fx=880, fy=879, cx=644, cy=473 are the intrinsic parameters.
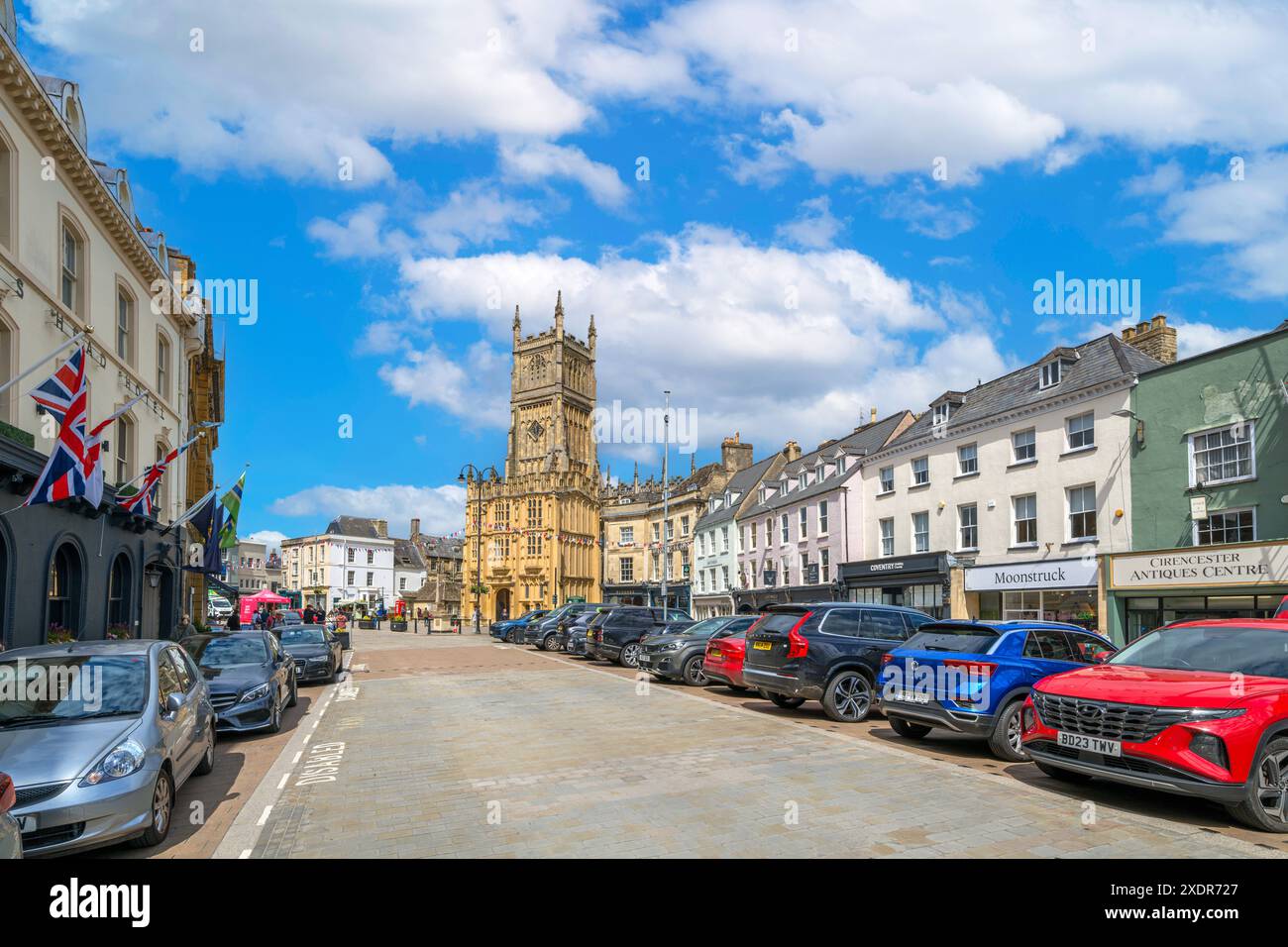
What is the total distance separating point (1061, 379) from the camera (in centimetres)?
2647

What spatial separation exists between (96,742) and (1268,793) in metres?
8.75

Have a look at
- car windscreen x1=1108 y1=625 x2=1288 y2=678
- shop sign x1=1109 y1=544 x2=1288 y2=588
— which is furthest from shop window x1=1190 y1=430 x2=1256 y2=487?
car windscreen x1=1108 y1=625 x2=1288 y2=678

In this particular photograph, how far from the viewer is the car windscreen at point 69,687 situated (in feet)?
23.0

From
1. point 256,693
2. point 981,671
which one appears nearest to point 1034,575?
point 981,671

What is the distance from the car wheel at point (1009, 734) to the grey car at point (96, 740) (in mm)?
8217

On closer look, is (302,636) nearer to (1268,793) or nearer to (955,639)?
(955,639)

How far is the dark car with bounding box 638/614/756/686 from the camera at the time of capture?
62.3 ft

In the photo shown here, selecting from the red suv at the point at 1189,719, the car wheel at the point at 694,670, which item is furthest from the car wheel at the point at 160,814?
the car wheel at the point at 694,670

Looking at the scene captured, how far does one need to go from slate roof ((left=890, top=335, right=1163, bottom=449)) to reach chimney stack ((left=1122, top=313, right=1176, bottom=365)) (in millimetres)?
788

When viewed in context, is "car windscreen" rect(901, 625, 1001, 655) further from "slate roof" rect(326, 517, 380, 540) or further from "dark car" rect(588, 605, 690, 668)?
"slate roof" rect(326, 517, 380, 540)

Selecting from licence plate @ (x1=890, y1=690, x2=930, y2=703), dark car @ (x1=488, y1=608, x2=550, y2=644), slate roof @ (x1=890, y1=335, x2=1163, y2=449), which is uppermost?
slate roof @ (x1=890, y1=335, x2=1163, y2=449)

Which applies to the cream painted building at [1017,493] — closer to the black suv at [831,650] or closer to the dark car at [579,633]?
the dark car at [579,633]
